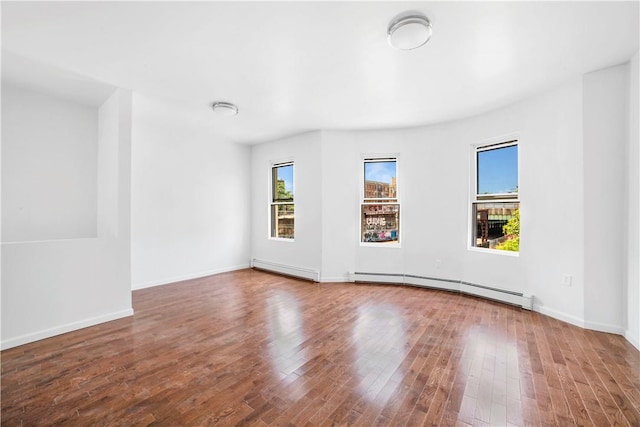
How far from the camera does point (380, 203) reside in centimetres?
499

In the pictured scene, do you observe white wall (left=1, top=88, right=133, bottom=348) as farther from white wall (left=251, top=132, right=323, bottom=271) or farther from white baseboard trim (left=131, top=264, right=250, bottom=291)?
white wall (left=251, top=132, right=323, bottom=271)

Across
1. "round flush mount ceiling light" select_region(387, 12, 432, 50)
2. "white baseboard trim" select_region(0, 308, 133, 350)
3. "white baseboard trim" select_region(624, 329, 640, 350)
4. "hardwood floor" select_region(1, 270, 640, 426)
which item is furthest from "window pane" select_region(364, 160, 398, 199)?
"white baseboard trim" select_region(0, 308, 133, 350)

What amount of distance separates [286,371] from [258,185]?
180 inches

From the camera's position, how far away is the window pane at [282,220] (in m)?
5.69

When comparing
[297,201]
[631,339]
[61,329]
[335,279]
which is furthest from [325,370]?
[297,201]

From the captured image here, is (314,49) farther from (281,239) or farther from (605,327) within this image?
(605,327)

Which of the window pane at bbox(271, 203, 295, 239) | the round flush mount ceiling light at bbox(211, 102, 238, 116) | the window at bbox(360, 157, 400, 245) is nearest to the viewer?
the round flush mount ceiling light at bbox(211, 102, 238, 116)

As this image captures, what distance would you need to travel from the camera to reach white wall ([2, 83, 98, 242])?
3166 mm

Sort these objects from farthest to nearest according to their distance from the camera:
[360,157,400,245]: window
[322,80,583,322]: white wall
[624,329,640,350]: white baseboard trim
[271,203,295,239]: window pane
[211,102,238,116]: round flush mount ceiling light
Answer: [271,203,295,239]: window pane, [360,157,400,245]: window, [211,102,238,116]: round flush mount ceiling light, [322,80,583,322]: white wall, [624,329,640,350]: white baseboard trim

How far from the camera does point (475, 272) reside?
4.14 m

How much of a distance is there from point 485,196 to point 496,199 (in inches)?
6.2

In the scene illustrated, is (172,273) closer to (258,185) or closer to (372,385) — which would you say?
(258,185)

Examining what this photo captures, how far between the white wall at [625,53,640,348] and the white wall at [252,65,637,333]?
9 cm

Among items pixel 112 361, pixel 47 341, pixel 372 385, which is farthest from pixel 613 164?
pixel 47 341
